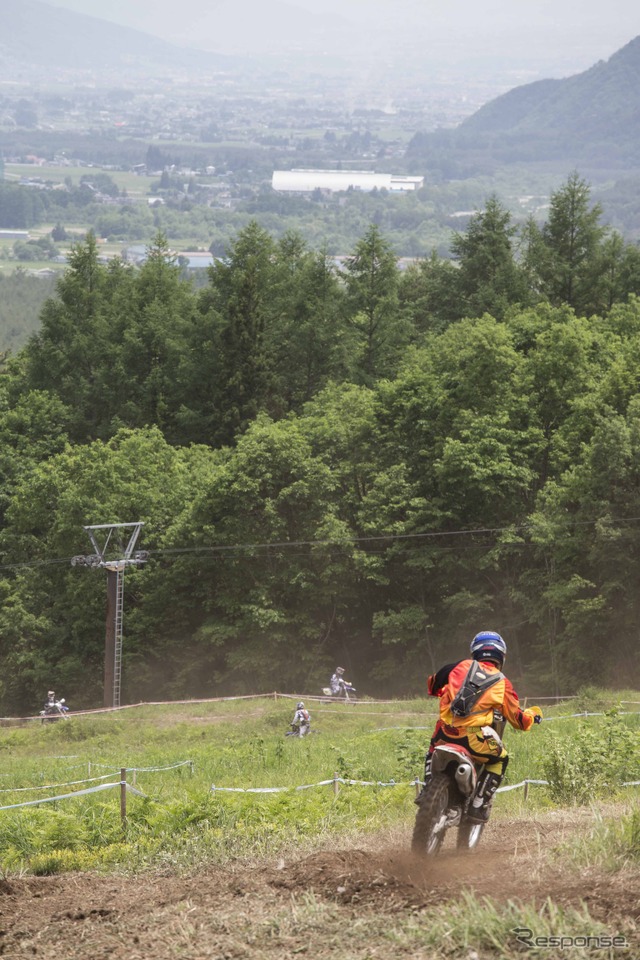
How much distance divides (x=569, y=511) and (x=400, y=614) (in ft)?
25.9

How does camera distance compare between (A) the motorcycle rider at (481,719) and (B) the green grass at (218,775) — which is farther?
(B) the green grass at (218,775)

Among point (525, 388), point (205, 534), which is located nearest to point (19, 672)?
point (205, 534)

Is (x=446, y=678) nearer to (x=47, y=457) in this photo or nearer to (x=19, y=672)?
(x=19, y=672)

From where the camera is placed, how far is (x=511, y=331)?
6550cm

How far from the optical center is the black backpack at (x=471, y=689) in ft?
35.8

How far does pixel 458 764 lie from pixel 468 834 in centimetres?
61

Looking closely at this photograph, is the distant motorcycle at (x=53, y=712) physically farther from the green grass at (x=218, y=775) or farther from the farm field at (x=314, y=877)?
the farm field at (x=314, y=877)

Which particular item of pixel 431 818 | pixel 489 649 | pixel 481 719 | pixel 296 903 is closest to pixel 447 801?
pixel 431 818

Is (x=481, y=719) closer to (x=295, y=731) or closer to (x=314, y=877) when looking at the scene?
(x=314, y=877)

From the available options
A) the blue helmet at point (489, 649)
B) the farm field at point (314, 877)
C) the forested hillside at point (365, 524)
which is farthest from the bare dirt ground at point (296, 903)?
the forested hillside at point (365, 524)

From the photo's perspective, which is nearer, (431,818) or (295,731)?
(431,818)

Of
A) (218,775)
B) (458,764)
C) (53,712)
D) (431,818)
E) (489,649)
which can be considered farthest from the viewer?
(53,712)

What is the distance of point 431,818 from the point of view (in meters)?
10.6

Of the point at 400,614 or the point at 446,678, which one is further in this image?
the point at 400,614
